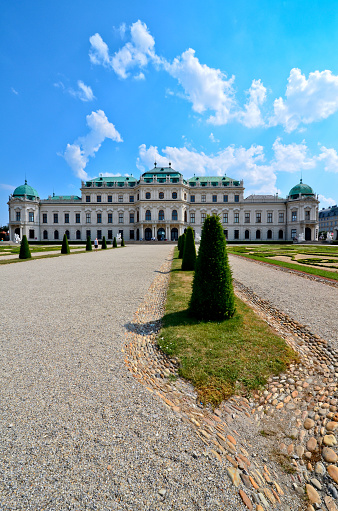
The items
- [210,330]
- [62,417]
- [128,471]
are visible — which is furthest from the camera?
[210,330]

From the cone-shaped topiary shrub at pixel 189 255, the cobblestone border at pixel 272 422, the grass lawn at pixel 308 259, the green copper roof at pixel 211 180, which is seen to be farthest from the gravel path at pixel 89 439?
the green copper roof at pixel 211 180

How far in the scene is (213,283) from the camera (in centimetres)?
524

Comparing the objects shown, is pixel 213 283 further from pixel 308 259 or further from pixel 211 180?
pixel 211 180

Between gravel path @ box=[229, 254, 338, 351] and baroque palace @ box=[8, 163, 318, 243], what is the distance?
48.6 meters

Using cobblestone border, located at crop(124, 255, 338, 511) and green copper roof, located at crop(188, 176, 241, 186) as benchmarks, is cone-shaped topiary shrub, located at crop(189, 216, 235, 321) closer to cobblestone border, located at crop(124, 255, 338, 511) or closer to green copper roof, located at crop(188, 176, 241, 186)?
cobblestone border, located at crop(124, 255, 338, 511)

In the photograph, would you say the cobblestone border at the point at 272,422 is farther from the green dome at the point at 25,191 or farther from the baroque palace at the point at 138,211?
the green dome at the point at 25,191

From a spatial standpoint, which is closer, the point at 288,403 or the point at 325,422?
the point at 325,422

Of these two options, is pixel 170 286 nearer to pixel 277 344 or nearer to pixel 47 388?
pixel 277 344

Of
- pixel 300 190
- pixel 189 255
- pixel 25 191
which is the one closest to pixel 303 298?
pixel 189 255

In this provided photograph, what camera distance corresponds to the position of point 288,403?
9.65ft

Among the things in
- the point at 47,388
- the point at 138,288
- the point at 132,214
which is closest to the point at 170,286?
the point at 138,288

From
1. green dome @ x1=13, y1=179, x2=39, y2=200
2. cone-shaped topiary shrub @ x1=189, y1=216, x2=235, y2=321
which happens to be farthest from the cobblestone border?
green dome @ x1=13, y1=179, x2=39, y2=200

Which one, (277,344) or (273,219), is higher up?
(273,219)

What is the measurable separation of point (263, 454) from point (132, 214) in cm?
6191
